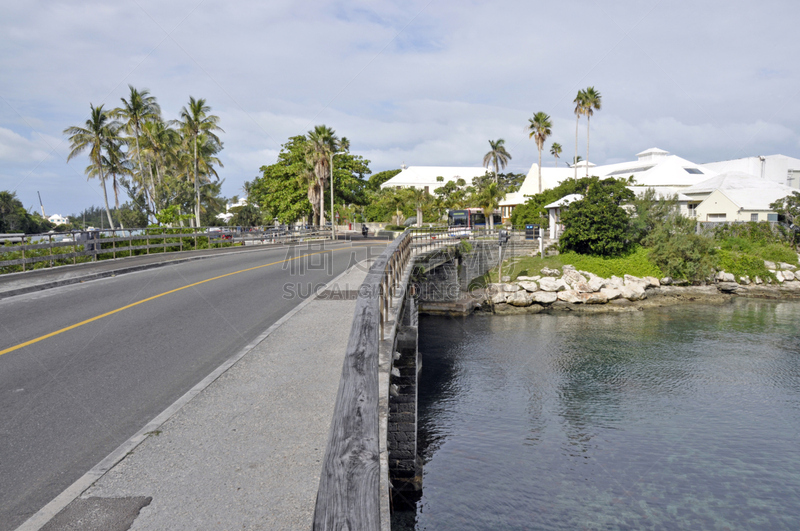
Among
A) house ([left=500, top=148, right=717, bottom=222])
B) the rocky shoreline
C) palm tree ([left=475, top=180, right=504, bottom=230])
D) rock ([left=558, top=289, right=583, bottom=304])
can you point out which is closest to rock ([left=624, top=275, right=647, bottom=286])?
the rocky shoreline

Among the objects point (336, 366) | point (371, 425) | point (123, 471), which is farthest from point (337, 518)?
point (336, 366)

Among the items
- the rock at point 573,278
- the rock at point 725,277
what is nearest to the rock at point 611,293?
the rock at point 573,278

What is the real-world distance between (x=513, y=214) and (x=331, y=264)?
153 ft

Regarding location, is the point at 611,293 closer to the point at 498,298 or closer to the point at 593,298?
the point at 593,298

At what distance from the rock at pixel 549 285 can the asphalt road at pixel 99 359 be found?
21717 mm

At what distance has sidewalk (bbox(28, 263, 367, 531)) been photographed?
3.60m

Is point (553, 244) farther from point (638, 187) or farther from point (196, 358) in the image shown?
point (196, 358)

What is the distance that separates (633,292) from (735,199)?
19508 mm

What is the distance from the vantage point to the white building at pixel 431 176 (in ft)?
327

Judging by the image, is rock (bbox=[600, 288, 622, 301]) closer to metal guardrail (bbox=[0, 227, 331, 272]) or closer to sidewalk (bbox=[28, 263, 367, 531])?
metal guardrail (bbox=[0, 227, 331, 272])

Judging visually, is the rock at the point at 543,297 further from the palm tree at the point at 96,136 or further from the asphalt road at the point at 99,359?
the palm tree at the point at 96,136

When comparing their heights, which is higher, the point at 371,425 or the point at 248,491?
the point at 371,425

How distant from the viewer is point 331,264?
844 inches

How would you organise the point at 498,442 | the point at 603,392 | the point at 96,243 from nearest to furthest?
the point at 498,442, the point at 603,392, the point at 96,243
